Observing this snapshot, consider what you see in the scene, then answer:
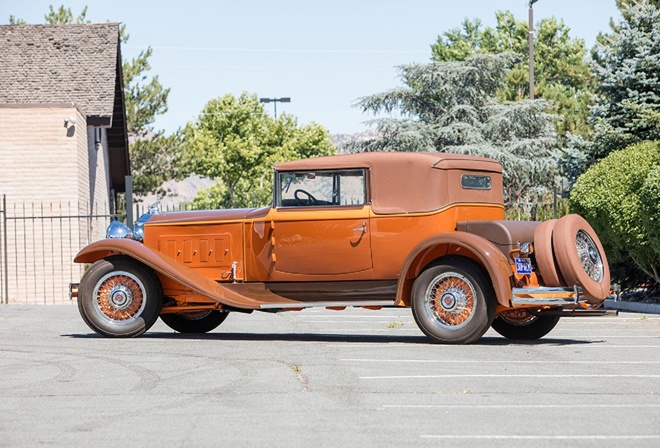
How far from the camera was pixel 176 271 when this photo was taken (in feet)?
43.3

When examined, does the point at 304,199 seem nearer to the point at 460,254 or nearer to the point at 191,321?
the point at 460,254

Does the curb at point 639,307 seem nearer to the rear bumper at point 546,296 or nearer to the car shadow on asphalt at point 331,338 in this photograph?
the car shadow on asphalt at point 331,338

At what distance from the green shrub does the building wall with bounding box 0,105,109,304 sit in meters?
11.5

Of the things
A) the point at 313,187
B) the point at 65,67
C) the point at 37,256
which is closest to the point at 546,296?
the point at 313,187

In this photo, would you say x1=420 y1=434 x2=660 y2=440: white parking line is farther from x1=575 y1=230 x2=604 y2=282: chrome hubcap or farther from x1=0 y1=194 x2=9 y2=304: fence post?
x1=0 y1=194 x2=9 y2=304: fence post

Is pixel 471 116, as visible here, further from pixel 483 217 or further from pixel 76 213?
pixel 483 217

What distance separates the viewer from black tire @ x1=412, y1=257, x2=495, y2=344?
1199cm

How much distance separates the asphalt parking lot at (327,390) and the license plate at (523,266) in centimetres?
82

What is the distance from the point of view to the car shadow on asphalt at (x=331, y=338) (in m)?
12.8

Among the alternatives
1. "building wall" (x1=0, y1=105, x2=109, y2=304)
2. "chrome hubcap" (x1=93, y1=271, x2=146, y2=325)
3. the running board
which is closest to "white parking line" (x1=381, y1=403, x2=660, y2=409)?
the running board

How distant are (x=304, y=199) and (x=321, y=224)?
439 millimetres

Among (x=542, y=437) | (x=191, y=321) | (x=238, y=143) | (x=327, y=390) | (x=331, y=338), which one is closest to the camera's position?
(x=542, y=437)

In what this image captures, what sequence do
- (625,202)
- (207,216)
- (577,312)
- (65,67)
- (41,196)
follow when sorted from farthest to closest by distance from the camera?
(65,67) < (41,196) < (625,202) < (207,216) < (577,312)

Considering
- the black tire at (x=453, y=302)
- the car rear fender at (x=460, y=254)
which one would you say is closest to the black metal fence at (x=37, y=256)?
the car rear fender at (x=460, y=254)
